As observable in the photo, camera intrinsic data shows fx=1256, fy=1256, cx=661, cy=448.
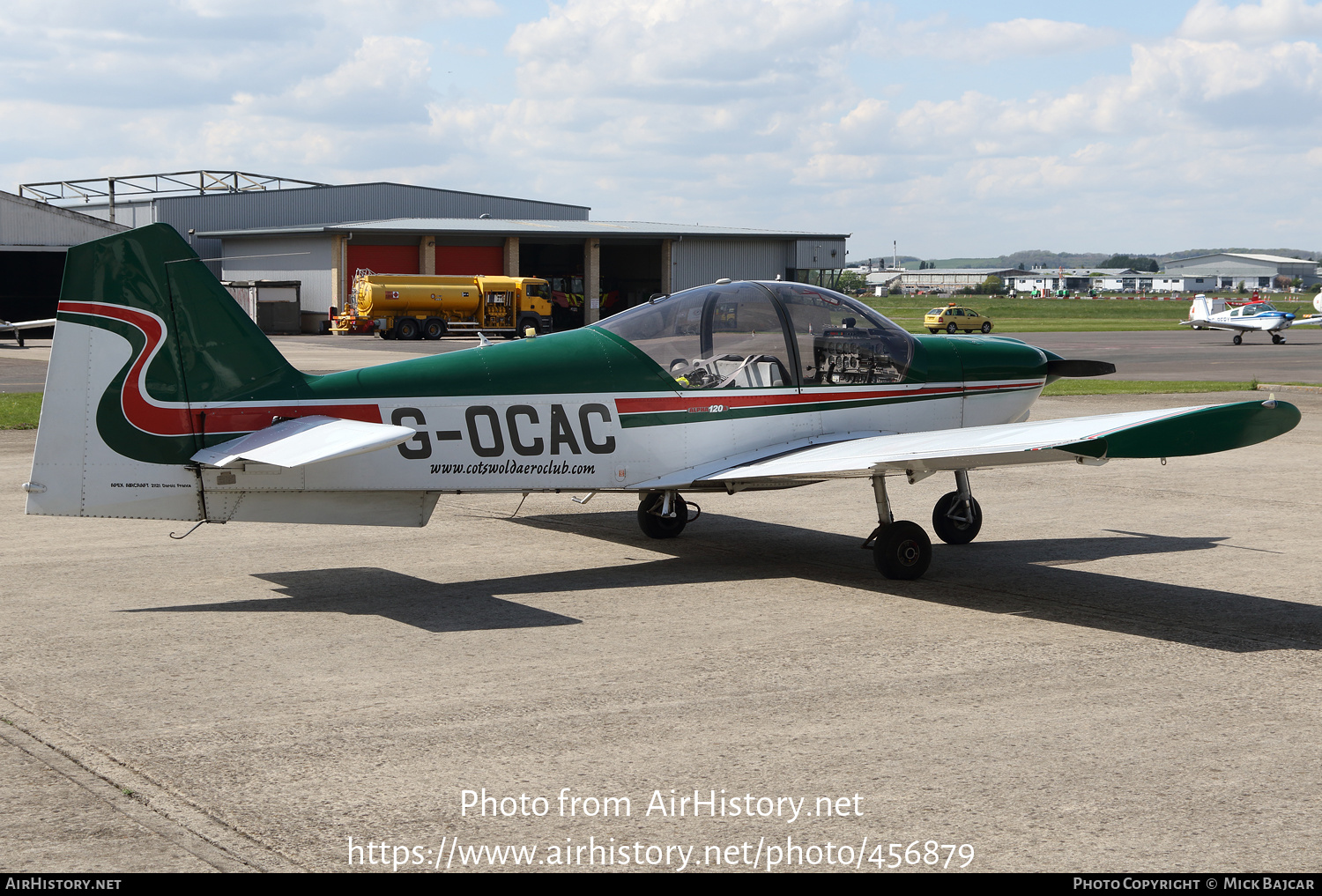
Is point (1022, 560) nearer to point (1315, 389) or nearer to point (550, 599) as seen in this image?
point (550, 599)

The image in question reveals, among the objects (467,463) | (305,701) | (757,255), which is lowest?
(305,701)

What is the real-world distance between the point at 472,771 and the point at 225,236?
190ft

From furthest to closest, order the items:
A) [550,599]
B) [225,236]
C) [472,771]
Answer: [225,236], [550,599], [472,771]

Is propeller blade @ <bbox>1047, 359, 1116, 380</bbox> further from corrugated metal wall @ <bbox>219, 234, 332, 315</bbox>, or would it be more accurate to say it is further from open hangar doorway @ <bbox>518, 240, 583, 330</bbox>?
open hangar doorway @ <bbox>518, 240, 583, 330</bbox>

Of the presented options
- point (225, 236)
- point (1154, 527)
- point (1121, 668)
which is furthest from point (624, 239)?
point (1121, 668)

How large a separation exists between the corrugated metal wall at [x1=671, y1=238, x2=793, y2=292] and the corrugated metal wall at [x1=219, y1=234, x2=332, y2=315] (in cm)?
1623

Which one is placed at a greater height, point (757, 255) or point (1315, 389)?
point (757, 255)

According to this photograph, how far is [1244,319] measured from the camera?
171ft

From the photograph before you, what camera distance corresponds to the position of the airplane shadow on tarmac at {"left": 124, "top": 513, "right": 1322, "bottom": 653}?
7535mm

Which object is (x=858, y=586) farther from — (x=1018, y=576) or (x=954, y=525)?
(x=954, y=525)

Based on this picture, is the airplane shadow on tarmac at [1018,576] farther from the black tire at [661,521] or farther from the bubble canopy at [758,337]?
the bubble canopy at [758,337]

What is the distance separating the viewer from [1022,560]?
9.65 m

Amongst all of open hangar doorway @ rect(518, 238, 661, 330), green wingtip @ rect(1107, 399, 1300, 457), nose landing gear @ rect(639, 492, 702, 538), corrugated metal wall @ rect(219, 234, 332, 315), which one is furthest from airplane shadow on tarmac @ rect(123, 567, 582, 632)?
open hangar doorway @ rect(518, 238, 661, 330)

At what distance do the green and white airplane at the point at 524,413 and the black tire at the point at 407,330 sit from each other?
1608 inches
